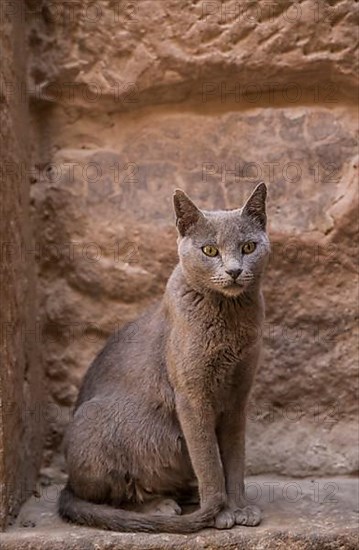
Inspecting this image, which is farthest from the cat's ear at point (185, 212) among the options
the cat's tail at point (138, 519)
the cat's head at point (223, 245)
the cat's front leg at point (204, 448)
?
the cat's tail at point (138, 519)

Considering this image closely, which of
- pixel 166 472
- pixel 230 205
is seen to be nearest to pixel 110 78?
pixel 230 205

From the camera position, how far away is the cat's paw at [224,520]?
2.38m

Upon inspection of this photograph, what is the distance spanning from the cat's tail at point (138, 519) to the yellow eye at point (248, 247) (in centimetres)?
66

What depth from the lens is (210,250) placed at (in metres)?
2.36

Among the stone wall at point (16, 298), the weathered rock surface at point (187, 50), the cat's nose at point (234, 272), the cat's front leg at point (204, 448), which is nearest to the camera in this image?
the cat's nose at point (234, 272)

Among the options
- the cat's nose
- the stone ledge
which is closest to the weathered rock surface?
the cat's nose

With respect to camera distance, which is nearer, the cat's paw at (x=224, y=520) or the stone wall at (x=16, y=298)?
the cat's paw at (x=224, y=520)

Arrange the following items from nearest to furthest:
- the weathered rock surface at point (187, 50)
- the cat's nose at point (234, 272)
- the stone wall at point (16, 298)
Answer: the cat's nose at point (234, 272) < the stone wall at point (16, 298) < the weathered rock surface at point (187, 50)

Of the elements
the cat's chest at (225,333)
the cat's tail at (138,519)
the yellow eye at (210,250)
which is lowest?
the cat's tail at (138,519)

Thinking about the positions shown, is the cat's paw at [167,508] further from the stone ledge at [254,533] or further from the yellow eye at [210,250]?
the yellow eye at [210,250]

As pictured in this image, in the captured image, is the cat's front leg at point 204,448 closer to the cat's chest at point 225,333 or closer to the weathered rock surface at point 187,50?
the cat's chest at point 225,333

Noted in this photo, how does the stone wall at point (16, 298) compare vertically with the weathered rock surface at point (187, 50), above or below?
below

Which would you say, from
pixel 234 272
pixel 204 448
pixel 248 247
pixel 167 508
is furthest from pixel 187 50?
pixel 167 508

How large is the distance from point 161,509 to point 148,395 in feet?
1.02
